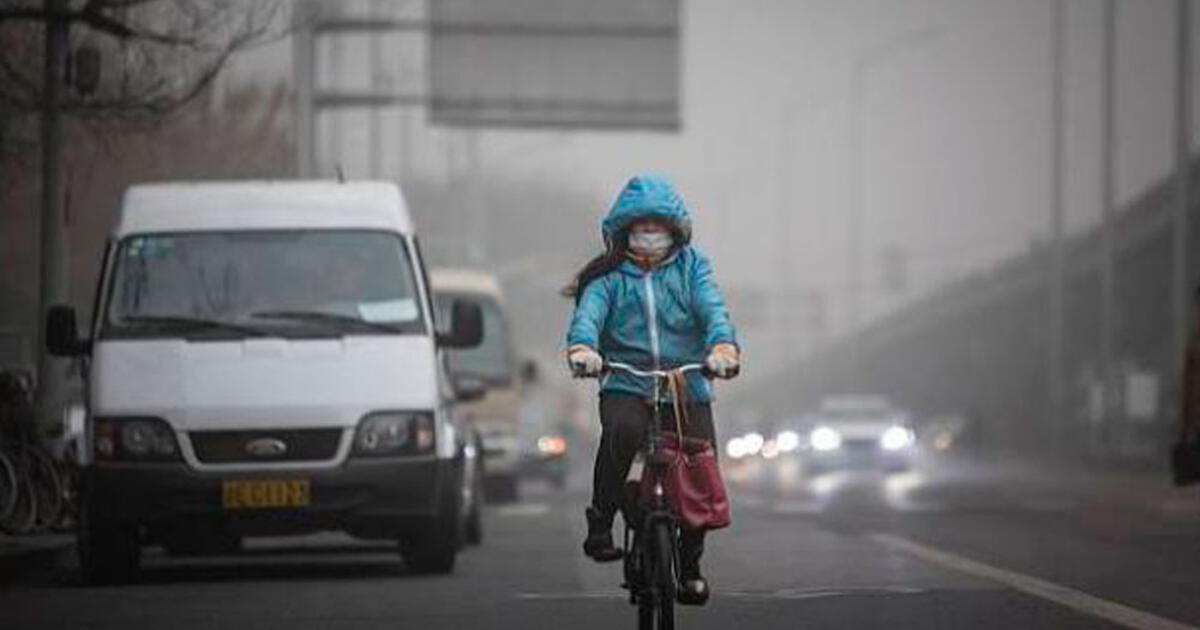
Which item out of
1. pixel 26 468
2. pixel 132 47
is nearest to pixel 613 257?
pixel 26 468

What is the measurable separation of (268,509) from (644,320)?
642 cm

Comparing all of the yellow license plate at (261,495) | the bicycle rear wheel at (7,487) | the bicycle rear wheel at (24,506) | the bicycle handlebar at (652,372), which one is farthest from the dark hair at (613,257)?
the bicycle rear wheel at (24,506)

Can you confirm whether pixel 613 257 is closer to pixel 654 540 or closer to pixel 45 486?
pixel 654 540

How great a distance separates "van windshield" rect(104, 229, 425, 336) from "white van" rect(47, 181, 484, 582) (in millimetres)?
12

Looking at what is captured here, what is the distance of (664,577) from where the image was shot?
12.1 meters

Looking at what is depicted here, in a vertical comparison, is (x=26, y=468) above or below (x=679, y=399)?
below

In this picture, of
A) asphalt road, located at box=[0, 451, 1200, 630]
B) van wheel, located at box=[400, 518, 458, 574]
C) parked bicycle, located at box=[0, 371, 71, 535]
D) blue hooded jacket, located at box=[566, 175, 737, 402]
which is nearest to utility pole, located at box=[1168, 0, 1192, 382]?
asphalt road, located at box=[0, 451, 1200, 630]

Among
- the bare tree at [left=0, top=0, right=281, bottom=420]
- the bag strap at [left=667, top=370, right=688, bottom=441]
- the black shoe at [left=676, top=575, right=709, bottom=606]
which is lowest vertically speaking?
the black shoe at [left=676, top=575, right=709, bottom=606]

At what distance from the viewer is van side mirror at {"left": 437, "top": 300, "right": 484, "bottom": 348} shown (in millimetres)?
19844

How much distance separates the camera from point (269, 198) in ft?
66.9

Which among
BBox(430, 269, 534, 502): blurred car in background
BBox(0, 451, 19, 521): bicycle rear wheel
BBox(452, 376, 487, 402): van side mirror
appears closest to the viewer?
BBox(452, 376, 487, 402): van side mirror

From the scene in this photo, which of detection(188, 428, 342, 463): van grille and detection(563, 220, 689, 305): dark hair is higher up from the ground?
detection(563, 220, 689, 305): dark hair

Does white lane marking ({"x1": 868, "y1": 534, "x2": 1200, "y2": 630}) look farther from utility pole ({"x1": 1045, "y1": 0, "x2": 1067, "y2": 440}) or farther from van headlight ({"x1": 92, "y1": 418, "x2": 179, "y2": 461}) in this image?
utility pole ({"x1": 1045, "y1": 0, "x2": 1067, "y2": 440})

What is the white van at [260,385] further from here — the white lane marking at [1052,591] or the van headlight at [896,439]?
the van headlight at [896,439]
